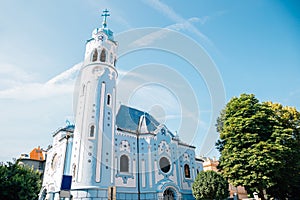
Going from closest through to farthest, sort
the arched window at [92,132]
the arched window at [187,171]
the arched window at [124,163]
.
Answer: the arched window at [92,132] → the arched window at [124,163] → the arched window at [187,171]

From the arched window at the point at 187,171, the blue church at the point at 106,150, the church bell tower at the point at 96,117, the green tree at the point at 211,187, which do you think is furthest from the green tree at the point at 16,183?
the arched window at the point at 187,171

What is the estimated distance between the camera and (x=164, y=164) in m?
27.8

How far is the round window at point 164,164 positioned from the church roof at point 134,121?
4061 mm

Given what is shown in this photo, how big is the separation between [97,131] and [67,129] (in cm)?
617

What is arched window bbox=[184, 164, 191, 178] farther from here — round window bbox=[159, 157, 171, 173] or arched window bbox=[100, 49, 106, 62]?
arched window bbox=[100, 49, 106, 62]

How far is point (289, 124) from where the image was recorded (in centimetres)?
2464

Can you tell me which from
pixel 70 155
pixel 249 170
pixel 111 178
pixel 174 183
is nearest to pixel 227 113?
pixel 249 170

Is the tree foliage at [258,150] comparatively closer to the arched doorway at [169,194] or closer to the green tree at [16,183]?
the arched doorway at [169,194]

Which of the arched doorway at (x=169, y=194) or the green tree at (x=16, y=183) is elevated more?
the green tree at (x=16, y=183)

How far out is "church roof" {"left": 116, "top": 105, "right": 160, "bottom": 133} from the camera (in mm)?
28484

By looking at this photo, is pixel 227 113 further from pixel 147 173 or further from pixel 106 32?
pixel 106 32

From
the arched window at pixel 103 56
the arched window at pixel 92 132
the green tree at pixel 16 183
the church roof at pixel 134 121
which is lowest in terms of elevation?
the green tree at pixel 16 183

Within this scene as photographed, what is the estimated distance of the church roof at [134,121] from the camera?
28.5m

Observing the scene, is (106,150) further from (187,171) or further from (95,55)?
(187,171)
